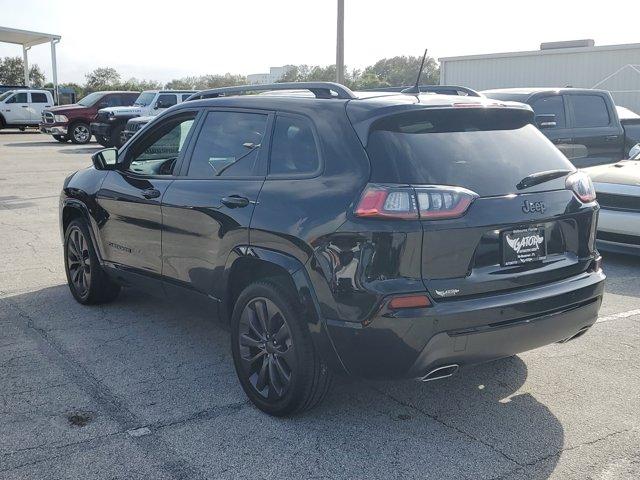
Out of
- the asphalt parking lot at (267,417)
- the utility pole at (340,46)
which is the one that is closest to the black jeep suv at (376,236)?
the asphalt parking lot at (267,417)

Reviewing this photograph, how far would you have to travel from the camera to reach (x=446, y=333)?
3.34 m

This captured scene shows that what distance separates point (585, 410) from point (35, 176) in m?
14.6

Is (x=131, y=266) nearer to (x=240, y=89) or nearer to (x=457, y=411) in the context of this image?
(x=240, y=89)

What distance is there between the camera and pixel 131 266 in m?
5.27

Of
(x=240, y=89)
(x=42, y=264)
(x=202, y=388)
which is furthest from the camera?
(x=42, y=264)

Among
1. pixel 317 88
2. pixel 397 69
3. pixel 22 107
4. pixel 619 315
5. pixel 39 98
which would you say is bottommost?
pixel 619 315

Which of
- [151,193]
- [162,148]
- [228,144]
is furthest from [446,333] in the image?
[162,148]

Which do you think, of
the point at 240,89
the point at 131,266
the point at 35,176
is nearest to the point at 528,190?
the point at 240,89

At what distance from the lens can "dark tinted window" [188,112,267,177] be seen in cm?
421

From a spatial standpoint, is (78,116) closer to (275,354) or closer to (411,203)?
(275,354)

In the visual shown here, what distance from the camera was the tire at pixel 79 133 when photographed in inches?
1052

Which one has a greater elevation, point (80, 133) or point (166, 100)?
point (166, 100)

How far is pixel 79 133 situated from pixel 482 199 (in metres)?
25.6

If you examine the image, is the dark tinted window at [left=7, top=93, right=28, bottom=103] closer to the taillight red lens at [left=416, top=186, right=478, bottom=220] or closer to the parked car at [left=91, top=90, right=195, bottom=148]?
the parked car at [left=91, top=90, right=195, bottom=148]
